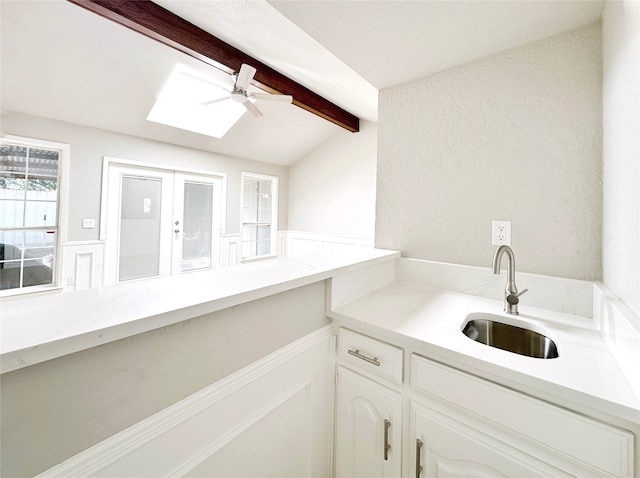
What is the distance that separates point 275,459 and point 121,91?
3.76 metres

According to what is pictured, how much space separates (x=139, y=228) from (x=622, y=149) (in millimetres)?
4690

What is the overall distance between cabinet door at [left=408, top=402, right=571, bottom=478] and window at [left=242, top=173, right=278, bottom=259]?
4566 mm

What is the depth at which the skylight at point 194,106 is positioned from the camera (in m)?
3.12

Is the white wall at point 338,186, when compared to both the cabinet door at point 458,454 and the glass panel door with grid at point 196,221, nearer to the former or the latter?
the glass panel door with grid at point 196,221

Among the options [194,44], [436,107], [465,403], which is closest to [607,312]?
[465,403]

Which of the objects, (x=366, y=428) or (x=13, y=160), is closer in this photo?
(x=366, y=428)

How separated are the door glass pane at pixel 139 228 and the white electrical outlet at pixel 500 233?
4297 mm

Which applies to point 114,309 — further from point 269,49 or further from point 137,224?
point 137,224

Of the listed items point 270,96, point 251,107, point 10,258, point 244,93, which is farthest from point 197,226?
point 270,96

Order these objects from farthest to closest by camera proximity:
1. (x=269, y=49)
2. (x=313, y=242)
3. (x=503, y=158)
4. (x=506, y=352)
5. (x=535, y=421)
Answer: (x=313, y=242), (x=269, y=49), (x=503, y=158), (x=506, y=352), (x=535, y=421)

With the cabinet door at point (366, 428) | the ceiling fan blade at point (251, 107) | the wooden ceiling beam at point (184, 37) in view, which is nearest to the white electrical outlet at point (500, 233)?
the cabinet door at point (366, 428)

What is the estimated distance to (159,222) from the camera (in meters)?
4.01

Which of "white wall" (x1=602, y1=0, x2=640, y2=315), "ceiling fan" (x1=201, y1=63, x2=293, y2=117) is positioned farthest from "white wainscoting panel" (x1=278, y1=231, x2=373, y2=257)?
"white wall" (x1=602, y1=0, x2=640, y2=315)

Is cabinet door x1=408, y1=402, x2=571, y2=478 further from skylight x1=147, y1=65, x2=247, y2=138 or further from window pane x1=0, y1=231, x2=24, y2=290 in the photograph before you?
window pane x1=0, y1=231, x2=24, y2=290
